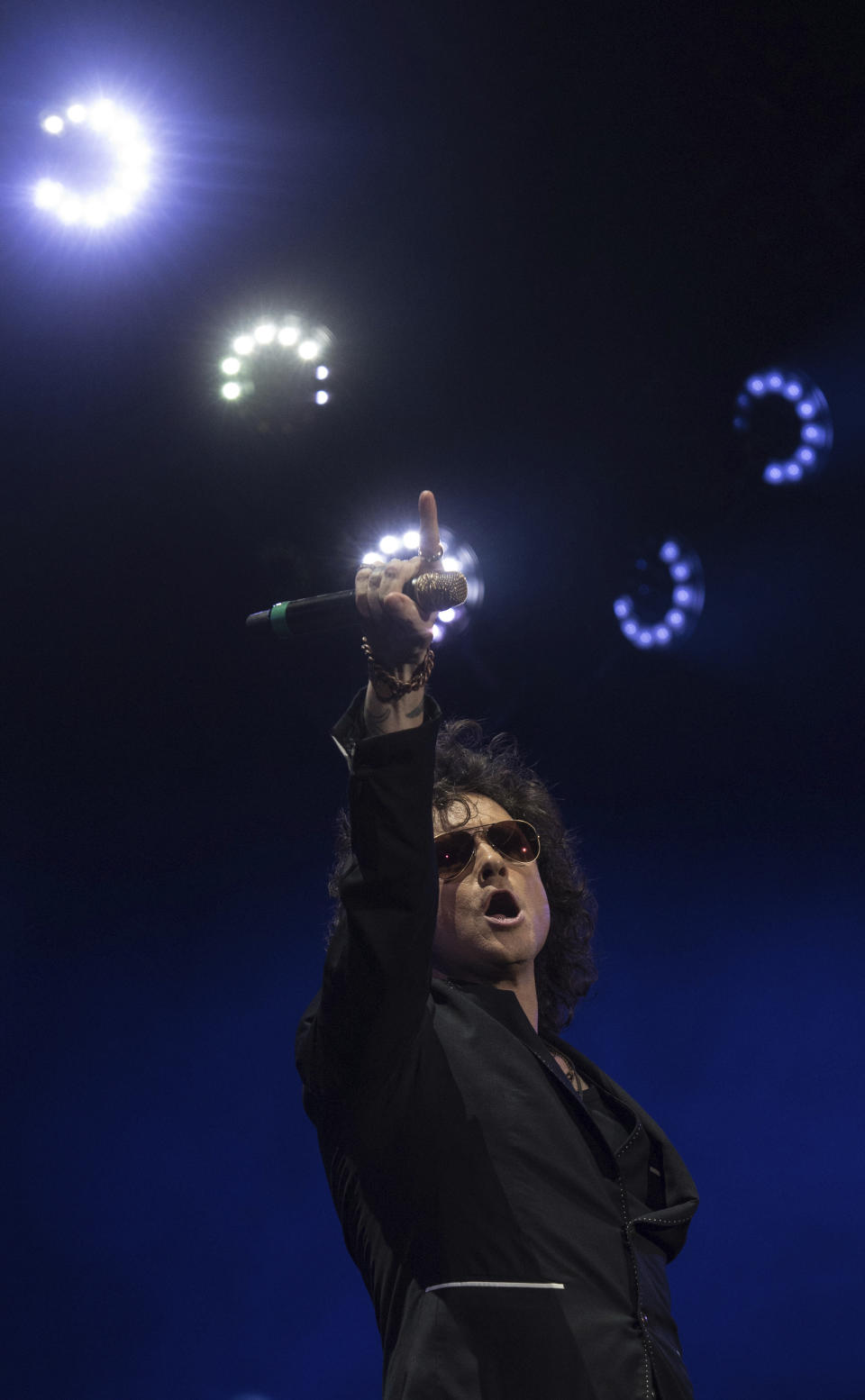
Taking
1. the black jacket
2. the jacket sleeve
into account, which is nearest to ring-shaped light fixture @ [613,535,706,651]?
the black jacket

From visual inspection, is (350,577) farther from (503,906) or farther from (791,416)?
(503,906)

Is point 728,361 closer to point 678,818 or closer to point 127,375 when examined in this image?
point 678,818

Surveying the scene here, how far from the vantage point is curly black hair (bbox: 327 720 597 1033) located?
8.20 feet

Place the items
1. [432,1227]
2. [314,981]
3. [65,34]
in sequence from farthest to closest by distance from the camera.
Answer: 1. [314,981]
2. [65,34]
3. [432,1227]

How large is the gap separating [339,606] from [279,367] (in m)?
3.31

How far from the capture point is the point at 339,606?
1.45m

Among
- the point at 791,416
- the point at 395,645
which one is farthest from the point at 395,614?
the point at 791,416

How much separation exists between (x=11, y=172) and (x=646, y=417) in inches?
130

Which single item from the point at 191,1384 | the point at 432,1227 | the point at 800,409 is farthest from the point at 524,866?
the point at 800,409

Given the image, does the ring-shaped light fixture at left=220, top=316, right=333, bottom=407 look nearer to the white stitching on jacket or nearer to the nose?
the nose

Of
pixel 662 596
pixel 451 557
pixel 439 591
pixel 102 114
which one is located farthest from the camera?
pixel 662 596

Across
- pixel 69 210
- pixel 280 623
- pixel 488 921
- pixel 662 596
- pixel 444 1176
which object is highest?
pixel 69 210

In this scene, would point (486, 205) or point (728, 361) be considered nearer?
point (486, 205)

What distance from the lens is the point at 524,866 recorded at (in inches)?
84.1
